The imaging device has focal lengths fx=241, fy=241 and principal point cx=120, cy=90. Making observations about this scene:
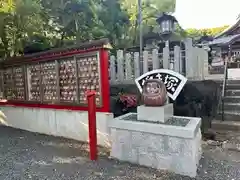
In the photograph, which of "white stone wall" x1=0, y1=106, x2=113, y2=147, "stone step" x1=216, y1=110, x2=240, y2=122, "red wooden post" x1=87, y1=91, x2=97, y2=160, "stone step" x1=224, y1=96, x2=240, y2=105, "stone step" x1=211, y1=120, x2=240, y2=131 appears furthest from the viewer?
"stone step" x1=224, y1=96, x2=240, y2=105

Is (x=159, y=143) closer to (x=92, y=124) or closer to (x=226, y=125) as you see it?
(x=92, y=124)

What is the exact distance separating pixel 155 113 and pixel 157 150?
59cm

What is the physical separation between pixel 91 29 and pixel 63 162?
4.36 metres

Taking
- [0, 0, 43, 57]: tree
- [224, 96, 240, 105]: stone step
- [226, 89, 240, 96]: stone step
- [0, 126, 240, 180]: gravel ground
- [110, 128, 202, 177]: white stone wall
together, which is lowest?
[0, 126, 240, 180]: gravel ground

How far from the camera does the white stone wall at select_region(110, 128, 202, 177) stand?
3451 millimetres

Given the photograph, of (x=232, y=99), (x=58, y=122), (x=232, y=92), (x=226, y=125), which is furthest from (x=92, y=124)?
(x=232, y=92)

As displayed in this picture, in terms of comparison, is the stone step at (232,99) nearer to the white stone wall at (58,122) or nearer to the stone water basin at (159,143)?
the stone water basin at (159,143)

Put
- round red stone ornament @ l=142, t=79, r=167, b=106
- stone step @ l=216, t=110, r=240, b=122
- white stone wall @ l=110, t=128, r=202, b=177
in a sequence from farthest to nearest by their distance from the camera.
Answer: stone step @ l=216, t=110, r=240, b=122
round red stone ornament @ l=142, t=79, r=167, b=106
white stone wall @ l=110, t=128, r=202, b=177

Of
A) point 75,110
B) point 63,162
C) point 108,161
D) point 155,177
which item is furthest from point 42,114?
point 155,177

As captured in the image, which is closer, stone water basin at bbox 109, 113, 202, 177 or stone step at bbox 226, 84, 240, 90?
stone water basin at bbox 109, 113, 202, 177

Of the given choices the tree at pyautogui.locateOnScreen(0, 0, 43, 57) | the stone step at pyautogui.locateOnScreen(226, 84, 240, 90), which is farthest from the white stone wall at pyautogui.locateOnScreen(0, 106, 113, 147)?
the stone step at pyautogui.locateOnScreen(226, 84, 240, 90)

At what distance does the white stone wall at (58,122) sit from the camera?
4727mm

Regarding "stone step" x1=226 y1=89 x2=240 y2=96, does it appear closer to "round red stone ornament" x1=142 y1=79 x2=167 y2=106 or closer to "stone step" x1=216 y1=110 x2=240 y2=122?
"stone step" x1=216 y1=110 x2=240 y2=122

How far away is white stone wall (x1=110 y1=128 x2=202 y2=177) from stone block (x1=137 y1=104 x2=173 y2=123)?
313mm
